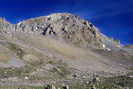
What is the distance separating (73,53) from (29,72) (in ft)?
253

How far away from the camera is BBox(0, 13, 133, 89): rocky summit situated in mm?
77562

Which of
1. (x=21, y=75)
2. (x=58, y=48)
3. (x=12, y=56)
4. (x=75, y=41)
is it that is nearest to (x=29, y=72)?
(x=21, y=75)

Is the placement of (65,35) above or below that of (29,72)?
above

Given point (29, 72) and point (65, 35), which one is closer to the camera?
point (29, 72)

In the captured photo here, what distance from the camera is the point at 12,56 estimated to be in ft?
325

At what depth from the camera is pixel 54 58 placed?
121875 millimetres

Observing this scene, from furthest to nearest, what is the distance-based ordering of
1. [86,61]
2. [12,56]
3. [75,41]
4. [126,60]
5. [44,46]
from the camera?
[75,41] < [126,60] < [44,46] < [86,61] < [12,56]

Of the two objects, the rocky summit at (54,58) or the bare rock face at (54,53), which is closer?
the rocky summit at (54,58)

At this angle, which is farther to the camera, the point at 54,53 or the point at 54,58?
the point at 54,53

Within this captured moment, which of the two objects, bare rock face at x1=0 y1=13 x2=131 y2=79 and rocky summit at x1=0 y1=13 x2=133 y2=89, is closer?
rocky summit at x1=0 y1=13 x2=133 y2=89

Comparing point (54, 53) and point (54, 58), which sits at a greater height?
point (54, 53)

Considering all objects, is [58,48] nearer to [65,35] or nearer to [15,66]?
[65,35]

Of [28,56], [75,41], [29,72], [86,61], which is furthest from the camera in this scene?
[75,41]

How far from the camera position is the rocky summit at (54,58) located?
3054 inches
